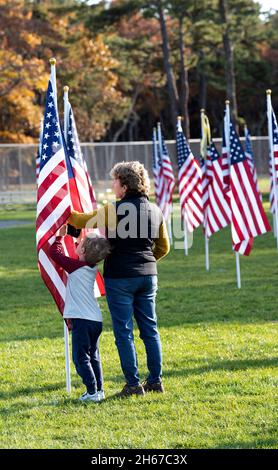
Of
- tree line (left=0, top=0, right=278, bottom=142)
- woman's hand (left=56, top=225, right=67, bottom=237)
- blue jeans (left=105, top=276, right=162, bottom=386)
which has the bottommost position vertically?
blue jeans (left=105, top=276, right=162, bottom=386)

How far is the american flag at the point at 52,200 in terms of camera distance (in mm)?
8328

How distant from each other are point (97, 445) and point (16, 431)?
0.79m

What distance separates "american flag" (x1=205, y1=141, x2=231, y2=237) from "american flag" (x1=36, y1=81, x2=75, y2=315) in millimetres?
8944

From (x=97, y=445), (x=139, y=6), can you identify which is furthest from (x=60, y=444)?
(x=139, y=6)

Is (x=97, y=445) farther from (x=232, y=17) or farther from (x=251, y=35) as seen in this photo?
(x=251, y=35)

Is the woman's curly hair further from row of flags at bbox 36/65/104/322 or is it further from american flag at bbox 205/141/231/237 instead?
american flag at bbox 205/141/231/237

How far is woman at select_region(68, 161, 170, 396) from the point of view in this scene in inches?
302

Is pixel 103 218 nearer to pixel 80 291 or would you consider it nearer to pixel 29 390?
pixel 80 291

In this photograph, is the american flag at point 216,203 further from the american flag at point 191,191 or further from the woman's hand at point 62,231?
the woman's hand at point 62,231

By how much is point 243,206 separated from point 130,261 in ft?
23.9

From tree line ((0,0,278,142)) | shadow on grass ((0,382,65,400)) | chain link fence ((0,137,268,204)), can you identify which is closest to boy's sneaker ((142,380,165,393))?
shadow on grass ((0,382,65,400))

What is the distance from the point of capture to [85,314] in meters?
7.84

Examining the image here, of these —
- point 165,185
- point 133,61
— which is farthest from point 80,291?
point 133,61
